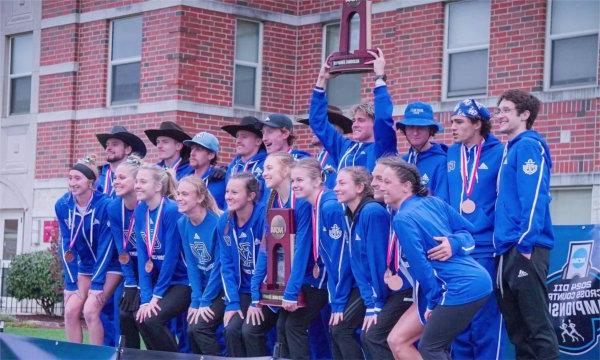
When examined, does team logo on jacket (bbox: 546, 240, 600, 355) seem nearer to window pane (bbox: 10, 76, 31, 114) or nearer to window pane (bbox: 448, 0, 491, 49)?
window pane (bbox: 448, 0, 491, 49)

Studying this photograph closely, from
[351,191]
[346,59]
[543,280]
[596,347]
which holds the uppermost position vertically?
[346,59]

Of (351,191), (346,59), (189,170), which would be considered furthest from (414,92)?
(351,191)

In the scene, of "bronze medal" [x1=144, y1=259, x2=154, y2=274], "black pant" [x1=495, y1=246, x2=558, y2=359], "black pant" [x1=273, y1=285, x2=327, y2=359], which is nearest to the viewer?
"black pant" [x1=495, y1=246, x2=558, y2=359]

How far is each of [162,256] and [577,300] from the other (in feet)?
12.9

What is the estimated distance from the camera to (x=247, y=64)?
21.0m

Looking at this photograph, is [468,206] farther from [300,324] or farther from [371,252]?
[300,324]

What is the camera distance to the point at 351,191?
9258 mm

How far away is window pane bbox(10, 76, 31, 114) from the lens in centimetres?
2350

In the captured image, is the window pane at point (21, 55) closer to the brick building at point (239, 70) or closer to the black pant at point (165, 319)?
the brick building at point (239, 70)

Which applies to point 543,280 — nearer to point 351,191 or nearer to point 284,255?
point 351,191

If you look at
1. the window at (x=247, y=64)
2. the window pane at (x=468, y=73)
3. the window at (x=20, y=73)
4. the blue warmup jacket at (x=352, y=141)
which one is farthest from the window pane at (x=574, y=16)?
the window at (x=20, y=73)

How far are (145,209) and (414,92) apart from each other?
824 centimetres

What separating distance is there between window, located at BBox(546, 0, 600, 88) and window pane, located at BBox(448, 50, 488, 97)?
126 cm

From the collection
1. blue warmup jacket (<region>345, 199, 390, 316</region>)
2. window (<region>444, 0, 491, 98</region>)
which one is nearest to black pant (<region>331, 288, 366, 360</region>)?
blue warmup jacket (<region>345, 199, 390, 316</region>)
